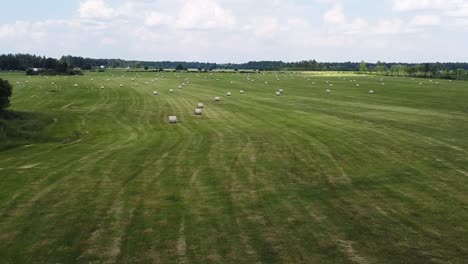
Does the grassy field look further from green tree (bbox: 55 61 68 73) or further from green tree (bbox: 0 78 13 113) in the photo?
green tree (bbox: 55 61 68 73)

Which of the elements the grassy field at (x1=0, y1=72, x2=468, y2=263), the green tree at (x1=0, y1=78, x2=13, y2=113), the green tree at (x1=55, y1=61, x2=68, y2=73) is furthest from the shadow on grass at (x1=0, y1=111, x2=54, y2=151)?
the green tree at (x1=55, y1=61, x2=68, y2=73)

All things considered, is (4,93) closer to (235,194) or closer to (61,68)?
(235,194)

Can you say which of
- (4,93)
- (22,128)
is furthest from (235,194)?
(4,93)

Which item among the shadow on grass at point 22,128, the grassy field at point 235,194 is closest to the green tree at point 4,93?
the shadow on grass at point 22,128

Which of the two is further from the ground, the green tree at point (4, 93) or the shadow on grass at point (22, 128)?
the green tree at point (4, 93)

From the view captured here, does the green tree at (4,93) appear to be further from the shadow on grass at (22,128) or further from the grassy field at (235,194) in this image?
the grassy field at (235,194)

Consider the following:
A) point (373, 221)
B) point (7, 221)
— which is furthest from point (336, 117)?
point (7, 221)
